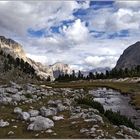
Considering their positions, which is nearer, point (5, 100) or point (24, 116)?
point (24, 116)

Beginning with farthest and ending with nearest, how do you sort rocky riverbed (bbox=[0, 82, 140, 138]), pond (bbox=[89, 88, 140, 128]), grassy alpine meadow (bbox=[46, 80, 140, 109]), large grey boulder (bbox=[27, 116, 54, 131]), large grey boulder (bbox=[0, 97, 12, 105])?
1. grassy alpine meadow (bbox=[46, 80, 140, 109])
2. pond (bbox=[89, 88, 140, 128])
3. large grey boulder (bbox=[0, 97, 12, 105])
4. large grey boulder (bbox=[27, 116, 54, 131])
5. rocky riverbed (bbox=[0, 82, 140, 138])

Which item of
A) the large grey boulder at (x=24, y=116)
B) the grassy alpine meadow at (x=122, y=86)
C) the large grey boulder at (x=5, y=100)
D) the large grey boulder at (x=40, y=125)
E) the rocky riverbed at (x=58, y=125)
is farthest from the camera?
the grassy alpine meadow at (x=122, y=86)

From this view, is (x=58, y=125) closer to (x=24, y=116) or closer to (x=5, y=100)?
(x=24, y=116)

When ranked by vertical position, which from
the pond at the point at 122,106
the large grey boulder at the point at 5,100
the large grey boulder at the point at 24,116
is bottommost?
the pond at the point at 122,106

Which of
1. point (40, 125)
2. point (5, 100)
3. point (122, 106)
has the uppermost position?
point (5, 100)

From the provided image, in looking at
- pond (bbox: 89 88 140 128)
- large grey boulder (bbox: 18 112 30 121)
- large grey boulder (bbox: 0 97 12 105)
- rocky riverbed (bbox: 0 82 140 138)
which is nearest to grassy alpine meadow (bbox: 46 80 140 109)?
pond (bbox: 89 88 140 128)

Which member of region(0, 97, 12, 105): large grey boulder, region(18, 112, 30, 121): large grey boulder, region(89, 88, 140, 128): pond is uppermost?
region(0, 97, 12, 105): large grey boulder

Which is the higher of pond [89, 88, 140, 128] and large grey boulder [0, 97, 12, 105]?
large grey boulder [0, 97, 12, 105]

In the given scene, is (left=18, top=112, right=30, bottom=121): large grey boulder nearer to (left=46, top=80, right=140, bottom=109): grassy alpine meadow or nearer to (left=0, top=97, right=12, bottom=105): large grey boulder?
(left=0, top=97, right=12, bottom=105): large grey boulder

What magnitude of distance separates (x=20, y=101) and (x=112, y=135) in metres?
23.4

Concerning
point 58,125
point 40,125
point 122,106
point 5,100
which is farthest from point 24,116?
point 122,106

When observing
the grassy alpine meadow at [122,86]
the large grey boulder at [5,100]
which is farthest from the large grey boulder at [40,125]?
the grassy alpine meadow at [122,86]

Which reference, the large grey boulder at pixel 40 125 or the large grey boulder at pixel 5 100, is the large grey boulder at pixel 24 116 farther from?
the large grey boulder at pixel 5 100

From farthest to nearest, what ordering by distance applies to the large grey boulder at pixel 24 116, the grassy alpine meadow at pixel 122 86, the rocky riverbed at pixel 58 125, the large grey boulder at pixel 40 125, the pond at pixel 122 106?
1. the grassy alpine meadow at pixel 122 86
2. the pond at pixel 122 106
3. the large grey boulder at pixel 24 116
4. the large grey boulder at pixel 40 125
5. the rocky riverbed at pixel 58 125
